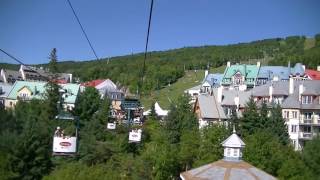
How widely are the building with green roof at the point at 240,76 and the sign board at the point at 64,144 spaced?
6716 centimetres

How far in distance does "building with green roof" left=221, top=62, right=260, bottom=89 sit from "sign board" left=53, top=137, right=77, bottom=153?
67.2 metres

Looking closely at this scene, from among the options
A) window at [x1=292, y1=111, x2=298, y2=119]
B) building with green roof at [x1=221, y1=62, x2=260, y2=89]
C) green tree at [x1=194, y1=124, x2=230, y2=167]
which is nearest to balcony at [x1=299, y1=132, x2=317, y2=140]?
window at [x1=292, y1=111, x2=298, y2=119]

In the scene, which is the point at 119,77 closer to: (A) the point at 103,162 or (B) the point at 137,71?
(B) the point at 137,71

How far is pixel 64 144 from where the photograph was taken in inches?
907

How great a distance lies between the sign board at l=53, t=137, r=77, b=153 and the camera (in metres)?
23.0

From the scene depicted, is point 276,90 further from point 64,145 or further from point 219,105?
point 64,145

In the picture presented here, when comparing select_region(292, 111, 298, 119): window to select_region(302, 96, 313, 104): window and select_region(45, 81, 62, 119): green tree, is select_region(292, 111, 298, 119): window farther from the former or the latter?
select_region(45, 81, 62, 119): green tree

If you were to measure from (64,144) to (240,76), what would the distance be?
228 feet

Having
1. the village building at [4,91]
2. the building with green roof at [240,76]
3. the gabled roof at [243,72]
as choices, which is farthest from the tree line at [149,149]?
the gabled roof at [243,72]

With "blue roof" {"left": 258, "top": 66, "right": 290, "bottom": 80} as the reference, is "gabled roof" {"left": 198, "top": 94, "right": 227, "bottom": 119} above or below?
below

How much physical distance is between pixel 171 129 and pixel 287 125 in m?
11.9

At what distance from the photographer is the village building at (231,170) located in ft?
112

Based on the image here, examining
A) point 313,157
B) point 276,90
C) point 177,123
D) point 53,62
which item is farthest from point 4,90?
point 313,157

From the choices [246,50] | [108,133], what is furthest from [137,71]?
[108,133]
